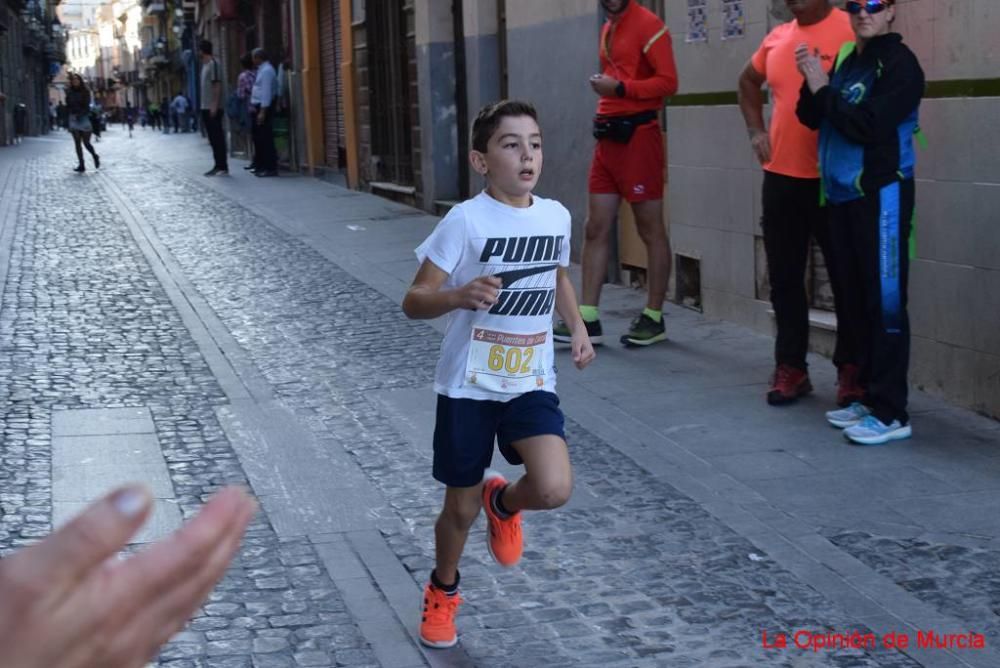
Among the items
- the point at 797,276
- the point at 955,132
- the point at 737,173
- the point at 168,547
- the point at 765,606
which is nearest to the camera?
the point at 168,547

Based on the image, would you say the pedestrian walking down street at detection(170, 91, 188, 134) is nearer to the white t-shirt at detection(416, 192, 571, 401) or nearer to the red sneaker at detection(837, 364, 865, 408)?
the red sneaker at detection(837, 364, 865, 408)

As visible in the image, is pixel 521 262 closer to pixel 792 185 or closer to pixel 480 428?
pixel 480 428

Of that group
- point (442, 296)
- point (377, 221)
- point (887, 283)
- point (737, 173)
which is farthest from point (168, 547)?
point (377, 221)

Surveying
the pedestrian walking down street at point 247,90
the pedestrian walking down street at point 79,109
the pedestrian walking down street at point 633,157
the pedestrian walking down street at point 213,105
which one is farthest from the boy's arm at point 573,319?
the pedestrian walking down street at point 79,109

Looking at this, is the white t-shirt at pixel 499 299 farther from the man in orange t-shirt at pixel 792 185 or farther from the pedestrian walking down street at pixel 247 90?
the pedestrian walking down street at pixel 247 90

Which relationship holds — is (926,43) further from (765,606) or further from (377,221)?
(377,221)

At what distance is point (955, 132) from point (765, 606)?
2.99m

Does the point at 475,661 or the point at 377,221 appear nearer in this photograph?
the point at 475,661

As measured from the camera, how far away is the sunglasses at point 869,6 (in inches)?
232

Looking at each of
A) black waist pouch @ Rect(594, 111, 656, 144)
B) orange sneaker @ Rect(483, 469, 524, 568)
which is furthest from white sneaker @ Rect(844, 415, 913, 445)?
black waist pouch @ Rect(594, 111, 656, 144)

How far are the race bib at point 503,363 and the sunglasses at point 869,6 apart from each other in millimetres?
2627

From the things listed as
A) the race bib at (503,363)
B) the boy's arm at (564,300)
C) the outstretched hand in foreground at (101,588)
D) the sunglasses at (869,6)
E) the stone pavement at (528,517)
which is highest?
the sunglasses at (869,6)

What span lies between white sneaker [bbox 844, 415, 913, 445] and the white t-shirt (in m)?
2.36

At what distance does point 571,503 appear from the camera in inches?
212
